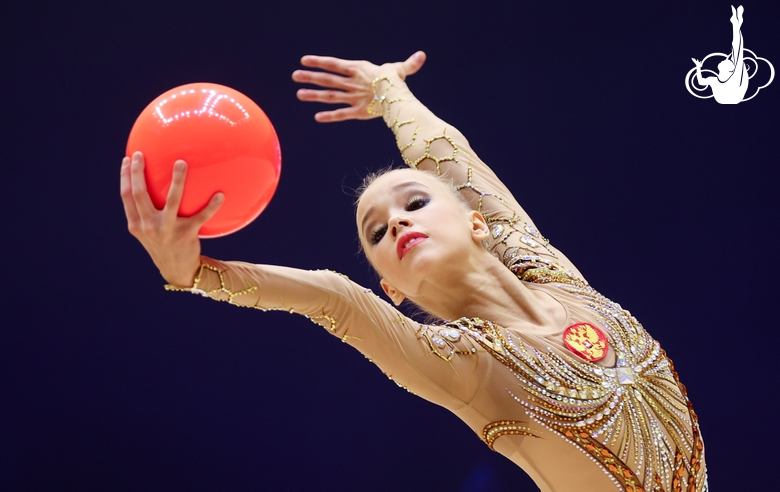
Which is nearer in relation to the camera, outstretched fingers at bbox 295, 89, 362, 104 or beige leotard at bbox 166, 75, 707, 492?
beige leotard at bbox 166, 75, 707, 492

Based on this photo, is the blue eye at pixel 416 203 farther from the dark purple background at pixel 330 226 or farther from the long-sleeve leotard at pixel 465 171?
the dark purple background at pixel 330 226

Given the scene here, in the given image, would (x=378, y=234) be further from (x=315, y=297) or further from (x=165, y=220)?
(x=165, y=220)

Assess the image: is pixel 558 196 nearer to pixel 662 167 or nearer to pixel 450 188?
pixel 662 167

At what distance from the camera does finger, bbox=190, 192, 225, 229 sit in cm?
108

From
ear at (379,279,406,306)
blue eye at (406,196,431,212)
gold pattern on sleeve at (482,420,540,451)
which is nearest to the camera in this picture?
gold pattern on sleeve at (482,420,540,451)

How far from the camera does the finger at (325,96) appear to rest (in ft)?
6.83

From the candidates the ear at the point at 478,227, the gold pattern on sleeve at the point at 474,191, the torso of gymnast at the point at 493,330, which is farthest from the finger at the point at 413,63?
the ear at the point at 478,227

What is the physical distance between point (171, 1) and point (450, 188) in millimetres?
1171

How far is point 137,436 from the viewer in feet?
7.72

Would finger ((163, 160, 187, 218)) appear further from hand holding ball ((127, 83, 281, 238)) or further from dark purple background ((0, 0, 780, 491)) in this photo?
dark purple background ((0, 0, 780, 491))

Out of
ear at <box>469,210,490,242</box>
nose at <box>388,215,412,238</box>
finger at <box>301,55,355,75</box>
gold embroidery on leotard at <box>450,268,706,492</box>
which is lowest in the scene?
gold embroidery on leotard at <box>450,268,706,492</box>

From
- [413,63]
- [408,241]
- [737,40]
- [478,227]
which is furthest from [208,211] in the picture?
[737,40]

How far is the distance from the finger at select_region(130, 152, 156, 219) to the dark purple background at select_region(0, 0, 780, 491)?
143cm

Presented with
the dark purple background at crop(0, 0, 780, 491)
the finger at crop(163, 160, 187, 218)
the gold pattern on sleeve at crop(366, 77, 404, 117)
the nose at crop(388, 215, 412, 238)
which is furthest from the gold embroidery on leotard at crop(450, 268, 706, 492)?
the dark purple background at crop(0, 0, 780, 491)
